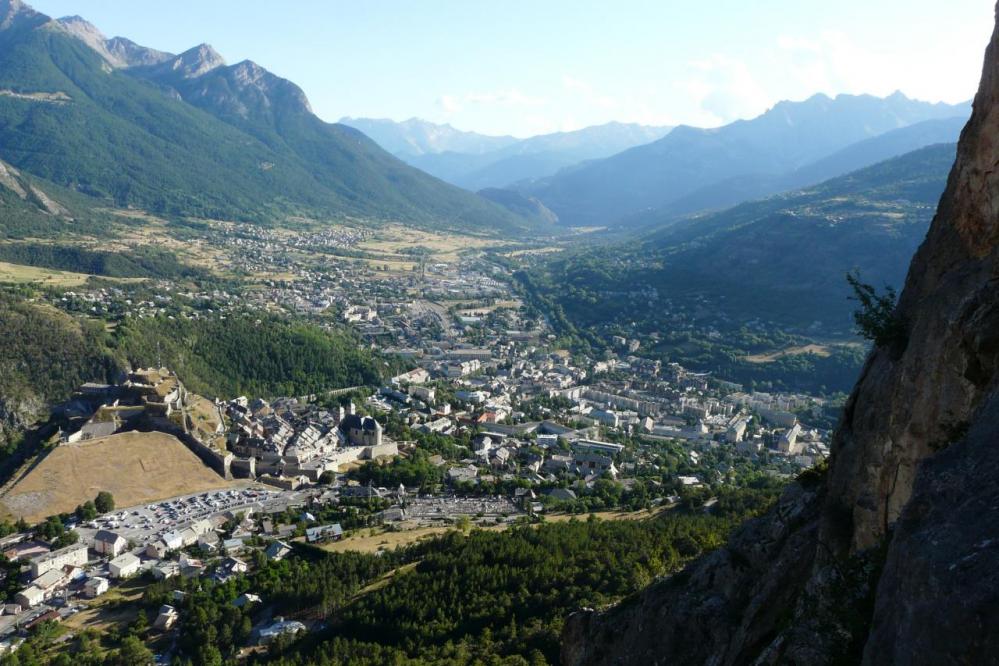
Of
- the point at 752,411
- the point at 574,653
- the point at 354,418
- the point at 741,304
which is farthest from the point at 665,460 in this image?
the point at 741,304

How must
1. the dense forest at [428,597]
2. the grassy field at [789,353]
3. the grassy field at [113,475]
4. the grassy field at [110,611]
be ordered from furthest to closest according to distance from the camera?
the grassy field at [789,353] < the grassy field at [113,475] < the grassy field at [110,611] < the dense forest at [428,597]

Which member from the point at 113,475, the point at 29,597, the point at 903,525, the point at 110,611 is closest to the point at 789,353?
the point at 113,475

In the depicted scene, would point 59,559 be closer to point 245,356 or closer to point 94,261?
point 245,356

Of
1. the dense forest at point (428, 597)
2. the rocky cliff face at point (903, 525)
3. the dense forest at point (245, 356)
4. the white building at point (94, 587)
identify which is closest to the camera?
the rocky cliff face at point (903, 525)

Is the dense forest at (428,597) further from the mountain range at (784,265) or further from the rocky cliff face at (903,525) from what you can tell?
the mountain range at (784,265)

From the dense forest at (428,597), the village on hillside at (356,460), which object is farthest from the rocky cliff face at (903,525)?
the village on hillside at (356,460)

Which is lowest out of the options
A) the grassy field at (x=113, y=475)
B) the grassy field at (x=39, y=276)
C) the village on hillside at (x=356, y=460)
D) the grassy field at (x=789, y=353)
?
the grassy field at (x=789, y=353)

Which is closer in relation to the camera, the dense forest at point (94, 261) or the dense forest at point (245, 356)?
the dense forest at point (245, 356)

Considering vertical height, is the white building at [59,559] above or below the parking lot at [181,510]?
above
